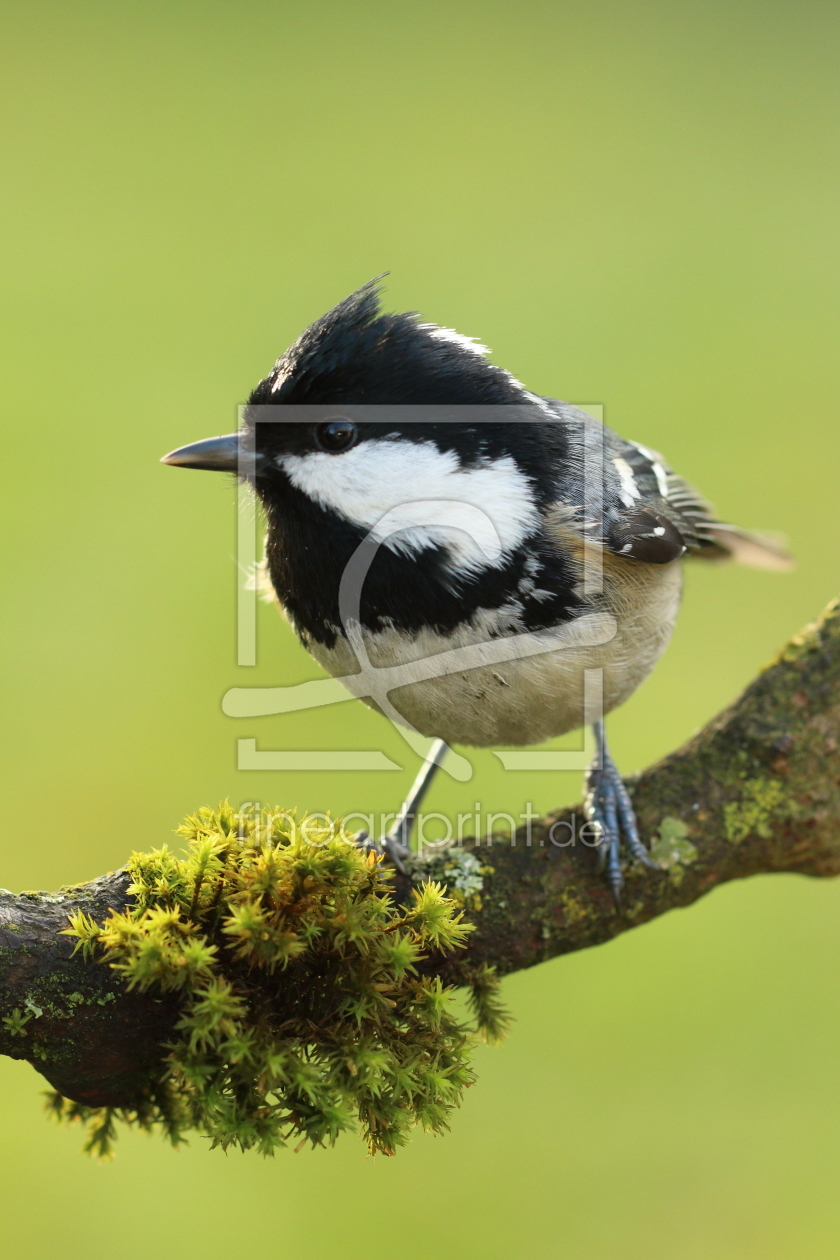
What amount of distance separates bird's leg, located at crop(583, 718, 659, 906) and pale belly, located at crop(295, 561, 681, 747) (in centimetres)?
13

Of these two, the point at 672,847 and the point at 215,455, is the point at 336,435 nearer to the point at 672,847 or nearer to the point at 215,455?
the point at 215,455

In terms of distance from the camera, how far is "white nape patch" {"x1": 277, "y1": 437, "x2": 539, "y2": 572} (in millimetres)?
2039

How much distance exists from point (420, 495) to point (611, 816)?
0.89 meters

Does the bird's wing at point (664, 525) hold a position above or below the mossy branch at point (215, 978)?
above

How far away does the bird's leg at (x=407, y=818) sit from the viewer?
7.98ft

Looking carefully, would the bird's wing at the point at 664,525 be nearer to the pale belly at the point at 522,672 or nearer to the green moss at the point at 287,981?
the pale belly at the point at 522,672

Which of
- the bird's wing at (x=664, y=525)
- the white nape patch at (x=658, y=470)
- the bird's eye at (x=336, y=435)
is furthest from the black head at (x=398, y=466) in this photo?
the white nape patch at (x=658, y=470)

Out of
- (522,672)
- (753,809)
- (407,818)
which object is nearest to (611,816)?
(753,809)

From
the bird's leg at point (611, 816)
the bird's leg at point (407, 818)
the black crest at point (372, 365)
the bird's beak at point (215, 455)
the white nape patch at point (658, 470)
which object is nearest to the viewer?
the black crest at point (372, 365)

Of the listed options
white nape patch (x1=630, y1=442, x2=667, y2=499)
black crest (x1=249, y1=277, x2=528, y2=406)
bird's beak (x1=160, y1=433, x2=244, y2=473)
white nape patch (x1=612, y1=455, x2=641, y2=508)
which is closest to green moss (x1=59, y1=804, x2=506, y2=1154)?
bird's beak (x1=160, y1=433, x2=244, y2=473)

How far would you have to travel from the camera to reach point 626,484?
258cm

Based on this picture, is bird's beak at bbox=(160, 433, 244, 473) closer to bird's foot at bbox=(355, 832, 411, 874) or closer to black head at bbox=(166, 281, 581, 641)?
black head at bbox=(166, 281, 581, 641)

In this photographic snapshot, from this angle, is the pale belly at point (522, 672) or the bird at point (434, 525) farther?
the pale belly at point (522, 672)

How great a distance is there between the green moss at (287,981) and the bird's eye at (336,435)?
0.72 m
